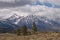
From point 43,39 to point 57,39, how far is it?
3184 mm

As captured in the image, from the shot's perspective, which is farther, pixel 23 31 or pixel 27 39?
pixel 23 31

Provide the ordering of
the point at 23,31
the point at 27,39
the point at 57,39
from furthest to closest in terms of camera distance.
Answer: the point at 23,31 < the point at 27,39 < the point at 57,39

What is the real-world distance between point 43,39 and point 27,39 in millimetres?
5214

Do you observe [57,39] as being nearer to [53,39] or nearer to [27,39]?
[53,39]

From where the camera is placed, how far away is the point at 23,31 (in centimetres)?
9831

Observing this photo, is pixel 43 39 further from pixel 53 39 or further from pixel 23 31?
pixel 23 31

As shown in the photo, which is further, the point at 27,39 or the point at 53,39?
the point at 27,39

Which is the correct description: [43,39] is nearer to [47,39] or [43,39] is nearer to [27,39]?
[47,39]

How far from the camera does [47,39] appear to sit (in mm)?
42719

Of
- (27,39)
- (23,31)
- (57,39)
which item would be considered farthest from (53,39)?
(23,31)

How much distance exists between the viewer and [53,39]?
41844 millimetres

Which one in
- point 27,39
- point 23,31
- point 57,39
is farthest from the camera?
point 23,31

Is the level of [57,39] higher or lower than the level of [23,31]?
higher

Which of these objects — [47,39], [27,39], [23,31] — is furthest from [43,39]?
[23,31]
